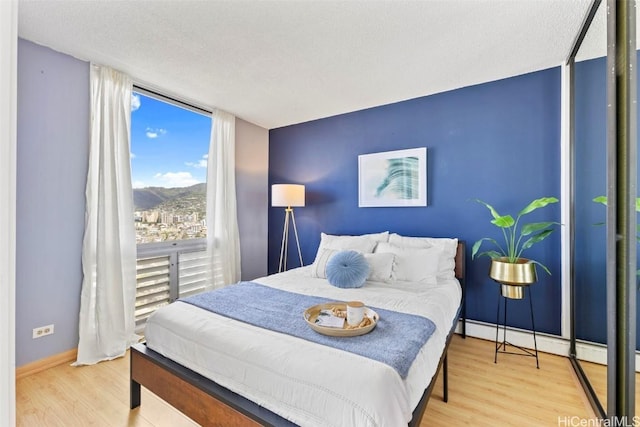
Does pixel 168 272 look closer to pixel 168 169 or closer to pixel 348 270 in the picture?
pixel 168 169

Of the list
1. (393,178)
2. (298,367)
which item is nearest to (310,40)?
(393,178)

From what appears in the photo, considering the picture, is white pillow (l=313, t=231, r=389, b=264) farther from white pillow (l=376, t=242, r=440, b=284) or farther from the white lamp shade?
the white lamp shade

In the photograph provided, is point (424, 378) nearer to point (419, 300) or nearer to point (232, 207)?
point (419, 300)

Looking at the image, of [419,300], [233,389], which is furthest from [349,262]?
[233,389]

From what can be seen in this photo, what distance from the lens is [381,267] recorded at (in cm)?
271

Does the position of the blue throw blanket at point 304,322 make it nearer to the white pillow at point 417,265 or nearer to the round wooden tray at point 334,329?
the round wooden tray at point 334,329

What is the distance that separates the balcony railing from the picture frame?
6.92ft

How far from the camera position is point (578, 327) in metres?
2.29

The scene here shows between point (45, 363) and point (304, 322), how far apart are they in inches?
89.5

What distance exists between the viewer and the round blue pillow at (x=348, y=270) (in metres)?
2.48

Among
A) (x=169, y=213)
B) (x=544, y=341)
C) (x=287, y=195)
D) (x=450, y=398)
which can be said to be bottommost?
(x=450, y=398)

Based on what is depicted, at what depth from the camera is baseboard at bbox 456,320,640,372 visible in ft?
6.54

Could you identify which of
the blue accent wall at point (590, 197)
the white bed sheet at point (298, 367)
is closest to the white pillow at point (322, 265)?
the white bed sheet at point (298, 367)

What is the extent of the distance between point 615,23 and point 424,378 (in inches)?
80.3
